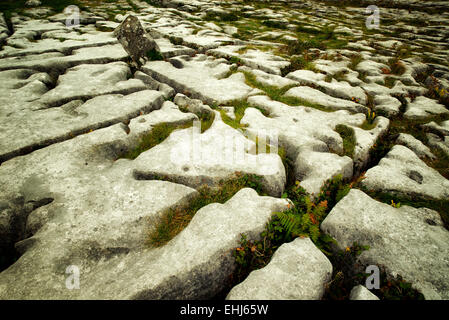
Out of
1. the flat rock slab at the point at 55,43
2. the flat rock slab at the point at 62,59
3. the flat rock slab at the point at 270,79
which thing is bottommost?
the flat rock slab at the point at 270,79

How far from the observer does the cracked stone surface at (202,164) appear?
9.93 feet

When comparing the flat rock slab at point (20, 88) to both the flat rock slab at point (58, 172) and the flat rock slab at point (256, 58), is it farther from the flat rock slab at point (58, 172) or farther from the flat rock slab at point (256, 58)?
the flat rock slab at point (256, 58)

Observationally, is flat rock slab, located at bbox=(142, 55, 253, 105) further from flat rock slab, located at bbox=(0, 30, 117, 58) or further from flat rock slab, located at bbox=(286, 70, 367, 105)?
flat rock slab, located at bbox=(0, 30, 117, 58)

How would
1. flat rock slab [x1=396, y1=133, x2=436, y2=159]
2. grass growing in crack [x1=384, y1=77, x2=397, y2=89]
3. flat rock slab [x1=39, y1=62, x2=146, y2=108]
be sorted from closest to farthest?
1. flat rock slab [x1=396, y1=133, x2=436, y2=159]
2. flat rock slab [x1=39, y1=62, x2=146, y2=108]
3. grass growing in crack [x1=384, y1=77, x2=397, y2=89]

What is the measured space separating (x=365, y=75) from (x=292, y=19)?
48.0 feet

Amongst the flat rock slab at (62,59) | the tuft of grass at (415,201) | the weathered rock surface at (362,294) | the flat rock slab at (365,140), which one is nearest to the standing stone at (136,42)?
the flat rock slab at (62,59)

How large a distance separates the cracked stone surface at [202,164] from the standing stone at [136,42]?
50 centimetres

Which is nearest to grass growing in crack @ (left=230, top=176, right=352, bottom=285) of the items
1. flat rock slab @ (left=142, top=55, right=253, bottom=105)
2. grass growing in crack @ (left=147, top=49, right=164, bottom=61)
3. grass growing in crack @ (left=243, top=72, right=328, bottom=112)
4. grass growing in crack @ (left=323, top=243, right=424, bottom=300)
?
grass growing in crack @ (left=323, top=243, right=424, bottom=300)

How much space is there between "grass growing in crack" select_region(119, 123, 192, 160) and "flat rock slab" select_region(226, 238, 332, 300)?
3757 millimetres

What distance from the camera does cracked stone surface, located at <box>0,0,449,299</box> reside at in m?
3.03

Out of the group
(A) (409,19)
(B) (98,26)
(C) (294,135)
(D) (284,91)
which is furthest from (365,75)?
(A) (409,19)

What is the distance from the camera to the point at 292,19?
20891mm

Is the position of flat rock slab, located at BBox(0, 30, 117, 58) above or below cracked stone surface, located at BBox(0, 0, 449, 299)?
above
